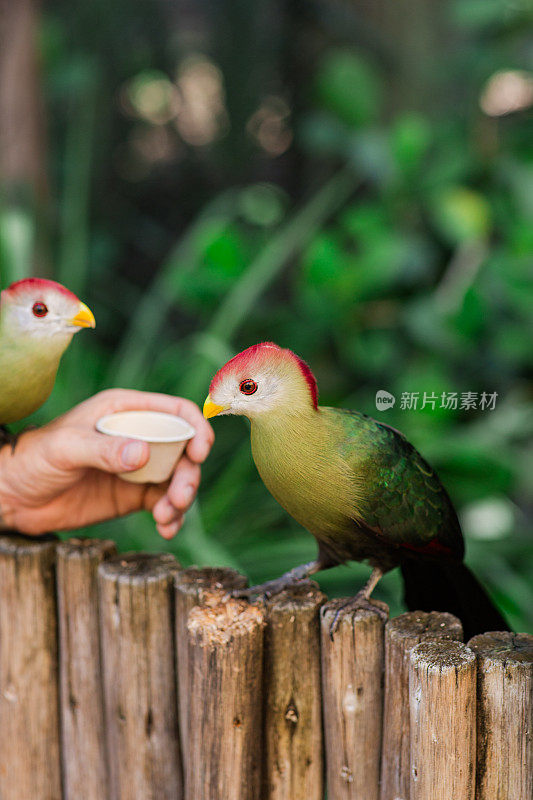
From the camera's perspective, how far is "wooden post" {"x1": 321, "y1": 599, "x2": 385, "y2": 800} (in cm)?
101

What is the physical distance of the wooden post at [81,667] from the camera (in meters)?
1.19

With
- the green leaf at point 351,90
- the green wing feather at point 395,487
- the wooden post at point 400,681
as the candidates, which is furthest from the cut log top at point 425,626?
the green leaf at point 351,90

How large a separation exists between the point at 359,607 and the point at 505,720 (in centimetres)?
23

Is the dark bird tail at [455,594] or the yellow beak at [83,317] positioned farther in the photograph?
the dark bird tail at [455,594]

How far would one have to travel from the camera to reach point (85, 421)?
1.13 m

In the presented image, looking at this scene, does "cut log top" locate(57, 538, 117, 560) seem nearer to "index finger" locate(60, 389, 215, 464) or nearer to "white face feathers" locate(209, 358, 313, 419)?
"index finger" locate(60, 389, 215, 464)

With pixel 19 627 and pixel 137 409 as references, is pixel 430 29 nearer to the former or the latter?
pixel 137 409

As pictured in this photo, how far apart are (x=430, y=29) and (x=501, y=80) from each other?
410mm

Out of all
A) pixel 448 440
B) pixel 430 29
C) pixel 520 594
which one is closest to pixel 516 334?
pixel 448 440

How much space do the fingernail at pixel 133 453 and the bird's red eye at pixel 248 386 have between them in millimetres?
200

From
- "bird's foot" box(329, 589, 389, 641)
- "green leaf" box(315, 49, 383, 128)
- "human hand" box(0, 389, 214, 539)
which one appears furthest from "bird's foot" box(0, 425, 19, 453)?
"green leaf" box(315, 49, 383, 128)

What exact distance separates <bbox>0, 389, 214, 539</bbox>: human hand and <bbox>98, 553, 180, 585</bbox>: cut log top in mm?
69

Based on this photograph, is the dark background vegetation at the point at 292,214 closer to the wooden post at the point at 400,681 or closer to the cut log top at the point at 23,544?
the cut log top at the point at 23,544

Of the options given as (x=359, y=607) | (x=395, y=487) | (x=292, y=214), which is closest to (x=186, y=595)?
(x=359, y=607)
